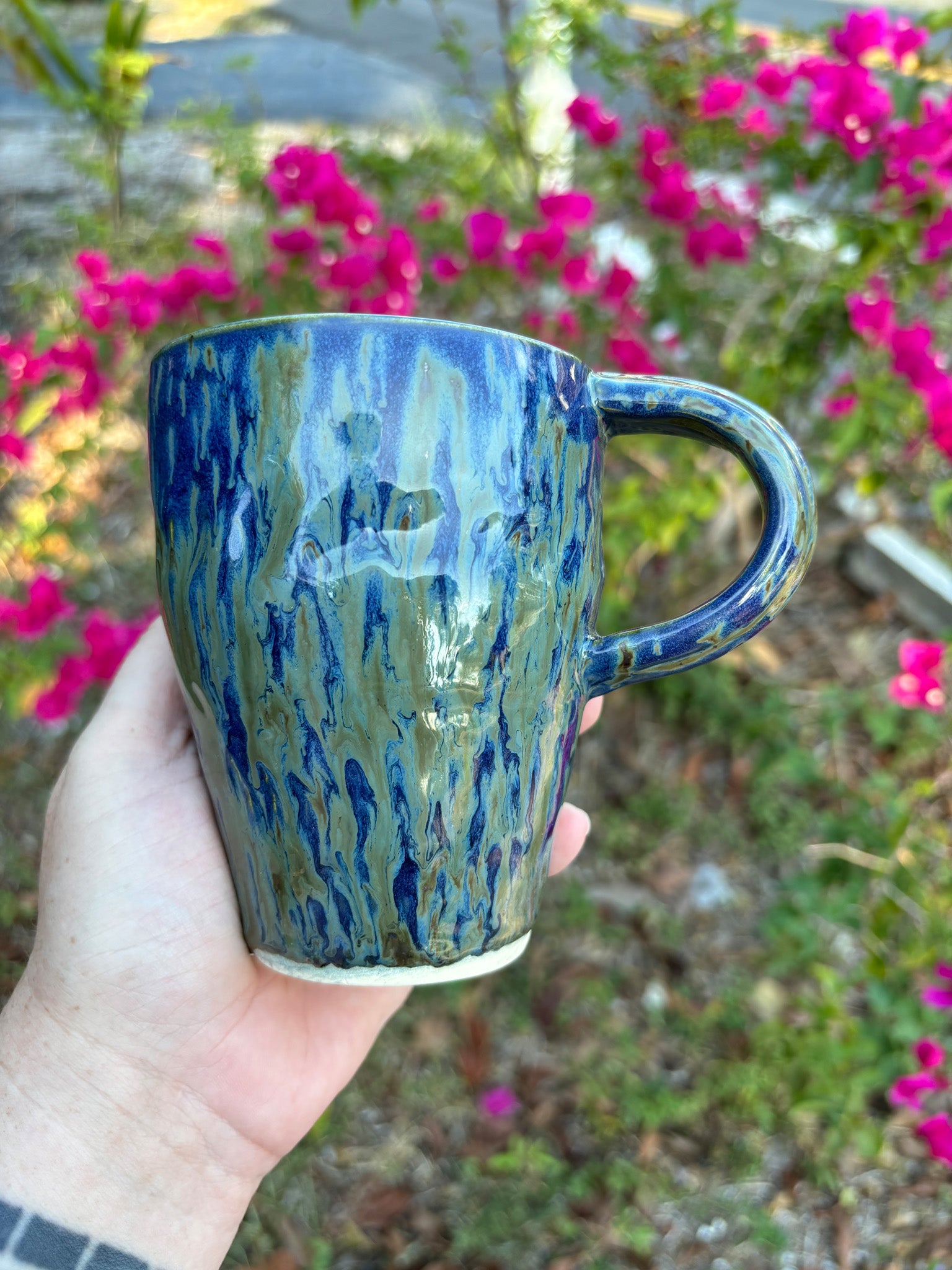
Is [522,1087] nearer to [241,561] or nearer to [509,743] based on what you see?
[509,743]

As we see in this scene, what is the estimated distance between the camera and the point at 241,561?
2.86ft

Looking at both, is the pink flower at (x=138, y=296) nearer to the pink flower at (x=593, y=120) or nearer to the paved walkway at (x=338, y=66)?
the pink flower at (x=593, y=120)

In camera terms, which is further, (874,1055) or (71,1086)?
(874,1055)

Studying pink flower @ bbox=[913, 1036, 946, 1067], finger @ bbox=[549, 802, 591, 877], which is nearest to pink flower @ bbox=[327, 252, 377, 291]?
finger @ bbox=[549, 802, 591, 877]

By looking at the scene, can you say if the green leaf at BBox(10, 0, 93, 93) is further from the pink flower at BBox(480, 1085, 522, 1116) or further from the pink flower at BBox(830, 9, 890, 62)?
the pink flower at BBox(480, 1085, 522, 1116)

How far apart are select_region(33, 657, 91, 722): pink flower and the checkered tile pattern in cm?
102

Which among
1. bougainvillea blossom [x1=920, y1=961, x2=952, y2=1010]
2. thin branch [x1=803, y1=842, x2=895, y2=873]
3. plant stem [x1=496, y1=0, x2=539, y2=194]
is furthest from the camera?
plant stem [x1=496, y1=0, x2=539, y2=194]

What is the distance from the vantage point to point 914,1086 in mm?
1645

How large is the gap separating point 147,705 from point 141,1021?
1.21ft

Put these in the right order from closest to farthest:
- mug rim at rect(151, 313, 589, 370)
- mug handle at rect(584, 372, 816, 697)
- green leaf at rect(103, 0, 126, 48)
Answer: mug rim at rect(151, 313, 589, 370) → mug handle at rect(584, 372, 816, 697) → green leaf at rect(103, 0, 126, 48)

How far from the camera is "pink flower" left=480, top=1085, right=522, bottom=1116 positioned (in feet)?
6.28

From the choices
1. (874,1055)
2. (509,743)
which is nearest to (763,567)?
(509,743)

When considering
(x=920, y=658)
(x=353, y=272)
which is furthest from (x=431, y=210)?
(x=920, y=658)

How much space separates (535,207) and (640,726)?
134 cm
